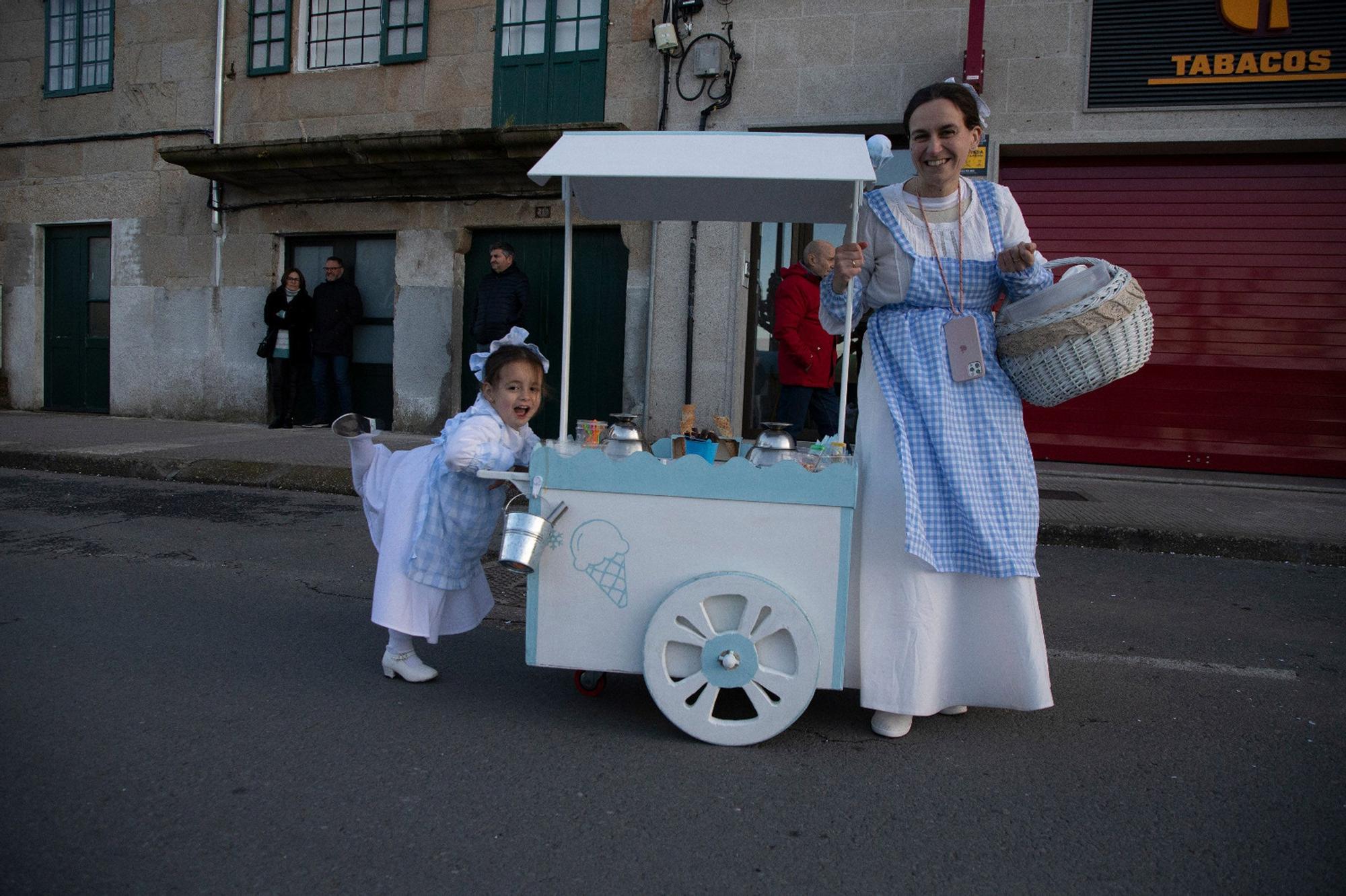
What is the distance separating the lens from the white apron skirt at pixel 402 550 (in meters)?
3.00

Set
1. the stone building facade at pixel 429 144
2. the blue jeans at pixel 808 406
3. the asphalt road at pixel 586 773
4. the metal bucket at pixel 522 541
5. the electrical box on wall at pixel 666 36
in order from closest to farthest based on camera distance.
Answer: the asphalt road at pixel 586 773 → the metal bucket at pixel 522 541 → the blue jeans at pixel 808 406 → the stone building facade at pixel 429 144 → the electrical box on wall at pixel 666 36

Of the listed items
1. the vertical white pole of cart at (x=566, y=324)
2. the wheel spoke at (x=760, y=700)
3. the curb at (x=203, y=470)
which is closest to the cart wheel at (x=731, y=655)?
the wheel spoke at (x=760, y=700)

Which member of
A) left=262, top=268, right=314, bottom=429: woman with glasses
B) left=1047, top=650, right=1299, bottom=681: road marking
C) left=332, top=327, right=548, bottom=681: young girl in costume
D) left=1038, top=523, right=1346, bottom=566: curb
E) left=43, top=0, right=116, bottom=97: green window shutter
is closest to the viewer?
left=332, top=327, right=548, bottom=681: young girl in costume

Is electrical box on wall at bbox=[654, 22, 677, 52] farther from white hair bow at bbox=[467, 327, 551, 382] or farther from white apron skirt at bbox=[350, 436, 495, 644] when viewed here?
white apron skirt at bbox=[350, 436, 495, 644]

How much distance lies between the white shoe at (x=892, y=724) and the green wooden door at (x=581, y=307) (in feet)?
23.5

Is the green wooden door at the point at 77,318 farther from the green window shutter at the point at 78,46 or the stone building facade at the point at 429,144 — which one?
the green window shutter at the point at 78,46

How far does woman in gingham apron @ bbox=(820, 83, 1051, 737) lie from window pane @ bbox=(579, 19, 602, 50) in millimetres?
7607

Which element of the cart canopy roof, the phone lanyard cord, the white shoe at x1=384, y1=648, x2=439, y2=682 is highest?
the cart canopy roof

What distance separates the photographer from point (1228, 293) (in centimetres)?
838

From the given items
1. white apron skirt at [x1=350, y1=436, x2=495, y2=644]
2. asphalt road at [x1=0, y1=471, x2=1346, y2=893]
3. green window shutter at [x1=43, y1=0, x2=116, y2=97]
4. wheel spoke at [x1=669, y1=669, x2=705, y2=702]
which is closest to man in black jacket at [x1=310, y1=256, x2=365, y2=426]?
green window shutter at [x1=43, y1=0, x2=116, y2=97]

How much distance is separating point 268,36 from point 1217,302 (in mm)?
10042

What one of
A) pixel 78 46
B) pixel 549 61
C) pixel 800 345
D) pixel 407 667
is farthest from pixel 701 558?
pixel 78 46

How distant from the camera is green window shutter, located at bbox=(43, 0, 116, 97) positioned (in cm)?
1159

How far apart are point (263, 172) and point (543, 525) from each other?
9287mm
